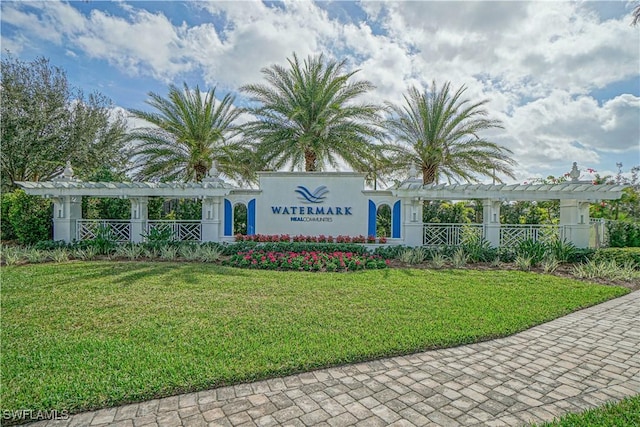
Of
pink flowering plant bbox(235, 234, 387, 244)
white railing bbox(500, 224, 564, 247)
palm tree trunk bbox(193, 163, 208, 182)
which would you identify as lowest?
pink flowering plant bbox(235, 234, 387, 244)

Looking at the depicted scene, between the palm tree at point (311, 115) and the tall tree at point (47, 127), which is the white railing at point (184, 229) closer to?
the palm tree at point (311, 115)

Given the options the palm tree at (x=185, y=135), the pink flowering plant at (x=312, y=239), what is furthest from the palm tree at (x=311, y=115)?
the pink flowering plant at (x=312, y=239)

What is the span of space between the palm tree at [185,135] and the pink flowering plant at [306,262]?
7393mm

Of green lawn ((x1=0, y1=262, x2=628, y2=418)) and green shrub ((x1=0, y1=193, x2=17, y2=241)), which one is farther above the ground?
green shrub ((x1=0, y1=193, x2=17, y2=241))

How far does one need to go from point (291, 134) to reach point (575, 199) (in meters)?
11.9

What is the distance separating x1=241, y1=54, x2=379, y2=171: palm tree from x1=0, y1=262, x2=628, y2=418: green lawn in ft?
26.7

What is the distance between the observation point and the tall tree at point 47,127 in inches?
679

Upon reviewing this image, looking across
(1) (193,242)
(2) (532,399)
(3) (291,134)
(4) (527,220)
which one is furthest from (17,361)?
(4) (527,220)

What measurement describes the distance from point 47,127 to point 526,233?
2431cm

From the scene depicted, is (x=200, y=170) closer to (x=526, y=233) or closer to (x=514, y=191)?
(x=514, y=191)

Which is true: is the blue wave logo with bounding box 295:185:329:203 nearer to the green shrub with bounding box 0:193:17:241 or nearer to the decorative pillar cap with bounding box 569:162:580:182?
the decorative pillar cap with bounding box 569:162:580:182

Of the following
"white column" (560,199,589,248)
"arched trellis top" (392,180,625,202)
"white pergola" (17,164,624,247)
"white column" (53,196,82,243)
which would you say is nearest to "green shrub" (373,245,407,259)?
"white pergola" (17,164,624,247)

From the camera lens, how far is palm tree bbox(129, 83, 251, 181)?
1609 centimetres

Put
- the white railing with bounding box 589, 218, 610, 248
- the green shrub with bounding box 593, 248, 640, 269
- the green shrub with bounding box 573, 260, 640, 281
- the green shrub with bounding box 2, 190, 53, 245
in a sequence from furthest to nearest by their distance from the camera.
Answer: the white railing with bounding box 589, 218, 610, 248
the green shrub with bounding box 2, 190, 53, 245
the green shrub with bounding box 593, 248, 640, 269
the green shrub with bounding box 573, 260, 640, 281
